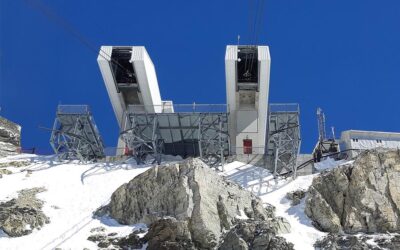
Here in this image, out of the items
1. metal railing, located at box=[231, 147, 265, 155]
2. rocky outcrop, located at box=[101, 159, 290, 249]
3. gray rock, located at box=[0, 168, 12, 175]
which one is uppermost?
metal railing, located at box=[231, 147, 265, 155]

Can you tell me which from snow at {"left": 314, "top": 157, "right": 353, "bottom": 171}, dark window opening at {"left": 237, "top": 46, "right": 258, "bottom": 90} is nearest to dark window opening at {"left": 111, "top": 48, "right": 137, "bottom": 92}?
dark window opening at {"left": 237, "top": 46, "right": 258, "bottom": 90}

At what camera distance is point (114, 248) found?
3491 cm

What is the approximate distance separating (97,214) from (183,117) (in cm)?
1498

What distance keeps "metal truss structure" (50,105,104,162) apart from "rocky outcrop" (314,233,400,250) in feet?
77.2

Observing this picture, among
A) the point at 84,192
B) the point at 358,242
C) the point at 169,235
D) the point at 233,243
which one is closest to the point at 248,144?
the point at 84,192

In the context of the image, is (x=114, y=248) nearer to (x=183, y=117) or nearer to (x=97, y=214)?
(x=97, y=214)

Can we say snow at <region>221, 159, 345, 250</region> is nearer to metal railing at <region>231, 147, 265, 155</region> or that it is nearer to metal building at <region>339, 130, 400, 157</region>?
metal railing at <region>231, 147, 265, 155</region>

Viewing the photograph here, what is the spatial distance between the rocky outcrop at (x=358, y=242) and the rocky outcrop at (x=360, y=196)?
4.93 feet

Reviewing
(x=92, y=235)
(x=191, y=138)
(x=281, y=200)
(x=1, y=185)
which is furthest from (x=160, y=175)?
(x=191, y=138)

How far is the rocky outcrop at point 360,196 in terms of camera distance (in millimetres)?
37719

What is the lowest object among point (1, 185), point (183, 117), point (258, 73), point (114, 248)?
point (114, 248)

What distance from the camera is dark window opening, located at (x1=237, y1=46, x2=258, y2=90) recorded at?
55.9 m

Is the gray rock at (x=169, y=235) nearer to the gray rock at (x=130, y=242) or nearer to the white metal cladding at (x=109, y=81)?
the gray rock at (x=130, y=242)

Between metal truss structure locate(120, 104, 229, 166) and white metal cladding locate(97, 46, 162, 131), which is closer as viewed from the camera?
metal truss structure locate(120, 104, 229, 166)
